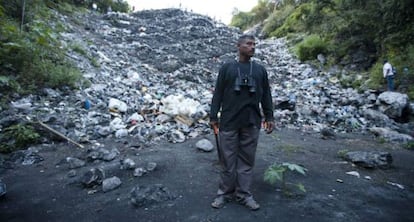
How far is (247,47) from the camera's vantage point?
253cm

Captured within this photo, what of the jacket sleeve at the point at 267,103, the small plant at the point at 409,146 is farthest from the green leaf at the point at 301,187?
the small plant at the point at 409,146

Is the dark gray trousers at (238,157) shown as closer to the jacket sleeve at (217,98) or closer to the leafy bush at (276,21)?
the jacket sleeve at (217,98)

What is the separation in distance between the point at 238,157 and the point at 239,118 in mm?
385

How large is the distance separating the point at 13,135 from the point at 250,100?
139 inches

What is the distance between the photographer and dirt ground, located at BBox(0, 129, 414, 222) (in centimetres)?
248

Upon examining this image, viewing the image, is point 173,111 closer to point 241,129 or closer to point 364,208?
point 241,129

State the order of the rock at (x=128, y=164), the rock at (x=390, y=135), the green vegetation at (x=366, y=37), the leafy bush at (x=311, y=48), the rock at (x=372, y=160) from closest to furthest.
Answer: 1. the rock at (x=128, y=164)
2. the rock at (x=372, y=160)
3. the rock at (x=390, y=135)
4. the green vegetation at (x=366, y=37)
5. the leafy bush at (x=311, y=48)

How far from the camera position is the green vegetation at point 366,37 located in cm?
845

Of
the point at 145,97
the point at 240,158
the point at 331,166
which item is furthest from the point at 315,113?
the point at 240,158

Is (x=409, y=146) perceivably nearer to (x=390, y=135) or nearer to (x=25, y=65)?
(x=390, y=135)

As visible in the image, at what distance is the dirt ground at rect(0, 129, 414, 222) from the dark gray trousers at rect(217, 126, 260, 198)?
0.18m

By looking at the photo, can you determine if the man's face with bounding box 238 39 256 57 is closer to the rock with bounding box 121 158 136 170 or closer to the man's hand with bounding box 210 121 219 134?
the man's hand with bounding box 210 121 219 134

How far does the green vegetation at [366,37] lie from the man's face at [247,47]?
23.4 feet

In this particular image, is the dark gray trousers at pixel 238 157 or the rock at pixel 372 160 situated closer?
the dark gray trousers at pixel 238 157
